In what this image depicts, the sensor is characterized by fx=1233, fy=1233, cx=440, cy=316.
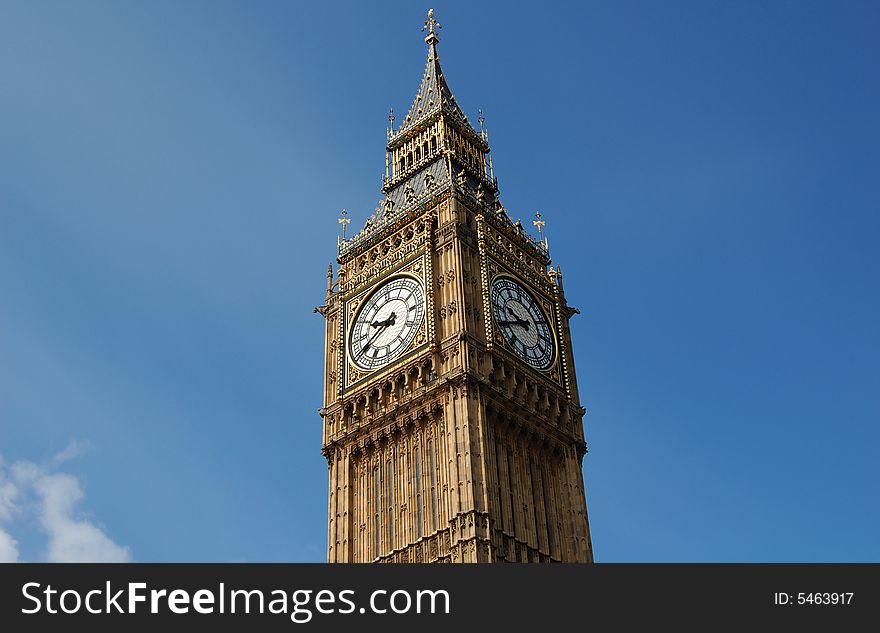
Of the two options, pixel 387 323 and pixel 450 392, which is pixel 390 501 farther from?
pixel 387 323

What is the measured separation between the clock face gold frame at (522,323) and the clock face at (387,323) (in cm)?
492

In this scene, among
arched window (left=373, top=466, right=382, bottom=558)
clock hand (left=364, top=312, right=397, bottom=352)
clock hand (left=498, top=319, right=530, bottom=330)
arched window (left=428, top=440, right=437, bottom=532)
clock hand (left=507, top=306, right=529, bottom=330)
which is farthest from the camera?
clock hand (left=507, top=306, right=529, bottom=330)

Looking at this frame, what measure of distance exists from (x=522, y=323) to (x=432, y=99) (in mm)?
23251

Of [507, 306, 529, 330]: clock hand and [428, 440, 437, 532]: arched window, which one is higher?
[507, 306, 529, 330]: clock hand

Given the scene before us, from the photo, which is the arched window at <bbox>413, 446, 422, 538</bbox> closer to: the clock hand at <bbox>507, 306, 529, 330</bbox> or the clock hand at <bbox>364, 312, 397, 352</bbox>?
the clock hand at <bbox>364, 312, 397, 352</bbox>

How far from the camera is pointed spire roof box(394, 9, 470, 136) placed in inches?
3620

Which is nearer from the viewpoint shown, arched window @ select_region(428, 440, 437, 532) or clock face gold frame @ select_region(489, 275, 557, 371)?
arched window @ select_region(428, 440, 437, 532)

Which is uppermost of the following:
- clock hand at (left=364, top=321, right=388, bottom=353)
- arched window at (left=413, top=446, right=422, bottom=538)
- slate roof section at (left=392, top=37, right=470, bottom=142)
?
slate roof section at (left=392, top=37, right=470, bottom=142)

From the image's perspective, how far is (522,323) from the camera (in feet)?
257

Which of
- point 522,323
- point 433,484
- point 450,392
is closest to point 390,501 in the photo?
point 433,484

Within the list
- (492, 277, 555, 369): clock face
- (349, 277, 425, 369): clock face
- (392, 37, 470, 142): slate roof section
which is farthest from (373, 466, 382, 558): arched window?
(392, 37, 470, 142): slate roof section
